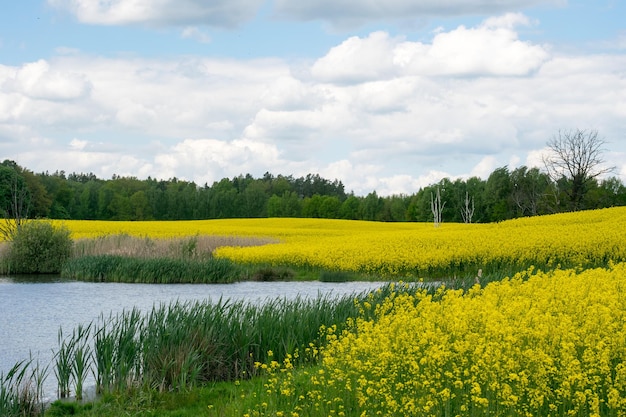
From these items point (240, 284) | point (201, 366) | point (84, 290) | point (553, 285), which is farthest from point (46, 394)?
point (240, 284)

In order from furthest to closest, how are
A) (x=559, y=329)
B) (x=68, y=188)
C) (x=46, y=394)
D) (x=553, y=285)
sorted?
(x=68, y=188)
(x=553, y=285)
(x=46, y=394)
(x=559, y=329)

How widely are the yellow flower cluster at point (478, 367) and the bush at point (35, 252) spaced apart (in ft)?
85.9

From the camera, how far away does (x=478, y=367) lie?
26.6 feet

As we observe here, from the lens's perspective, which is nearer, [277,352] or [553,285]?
[277,352]

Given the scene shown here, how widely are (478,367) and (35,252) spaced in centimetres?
2978

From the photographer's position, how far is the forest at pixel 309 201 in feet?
283

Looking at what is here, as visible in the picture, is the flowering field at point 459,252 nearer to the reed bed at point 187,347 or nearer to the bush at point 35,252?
the bush at point 35,252

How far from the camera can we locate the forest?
8612 centimetres

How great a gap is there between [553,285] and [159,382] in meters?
7.19

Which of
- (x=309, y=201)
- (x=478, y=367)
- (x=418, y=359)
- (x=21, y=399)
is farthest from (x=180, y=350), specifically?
(x=309, y=201)

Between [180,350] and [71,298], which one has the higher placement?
[180,350]

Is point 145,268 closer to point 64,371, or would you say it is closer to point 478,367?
point 64,371

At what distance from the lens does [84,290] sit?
2700cm

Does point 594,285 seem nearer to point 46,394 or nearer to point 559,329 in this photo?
point 559,329
